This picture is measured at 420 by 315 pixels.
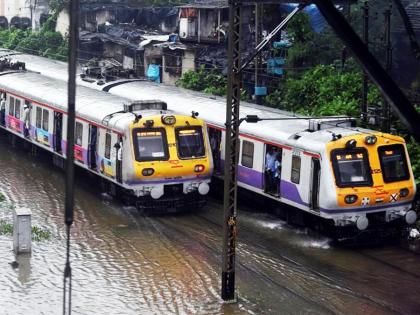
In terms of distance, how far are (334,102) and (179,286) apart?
12379 millimetres

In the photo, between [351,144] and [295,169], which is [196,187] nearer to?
[295,169]

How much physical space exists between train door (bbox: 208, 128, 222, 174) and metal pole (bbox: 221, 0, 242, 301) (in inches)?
297

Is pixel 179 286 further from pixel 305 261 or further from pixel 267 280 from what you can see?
pixel 305 261

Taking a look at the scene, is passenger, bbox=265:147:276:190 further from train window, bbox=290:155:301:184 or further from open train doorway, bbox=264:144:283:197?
train window, bbox=290:155:301:184

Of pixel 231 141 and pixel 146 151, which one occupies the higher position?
pixel 231 141

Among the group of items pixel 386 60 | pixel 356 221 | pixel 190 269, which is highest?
pixel 386 60

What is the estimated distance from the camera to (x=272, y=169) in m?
19.1

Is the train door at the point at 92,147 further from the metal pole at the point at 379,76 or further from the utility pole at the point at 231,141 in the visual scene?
the metal pole at the point at 379,76

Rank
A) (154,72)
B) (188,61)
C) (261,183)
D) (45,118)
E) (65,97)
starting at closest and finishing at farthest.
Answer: (261,183) < (65,97) < (45,118) < (188,61) < (154,72)

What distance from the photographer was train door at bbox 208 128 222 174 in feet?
70.9

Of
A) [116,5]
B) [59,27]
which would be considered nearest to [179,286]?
[116,5]

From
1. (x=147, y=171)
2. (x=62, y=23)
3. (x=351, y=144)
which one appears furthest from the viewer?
(x=62, y=23)

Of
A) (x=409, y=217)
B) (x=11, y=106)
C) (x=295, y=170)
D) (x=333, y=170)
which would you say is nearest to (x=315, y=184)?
(x=333, y=170)

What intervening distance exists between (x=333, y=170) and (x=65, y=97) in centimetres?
965
